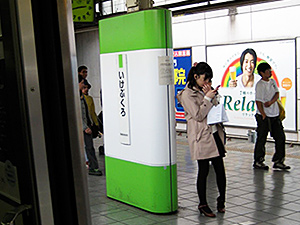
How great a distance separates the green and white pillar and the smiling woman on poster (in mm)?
5766

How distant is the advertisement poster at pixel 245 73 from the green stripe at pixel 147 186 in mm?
5098

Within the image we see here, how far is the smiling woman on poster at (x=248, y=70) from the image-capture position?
1117 centimetres

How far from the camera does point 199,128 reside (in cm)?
545

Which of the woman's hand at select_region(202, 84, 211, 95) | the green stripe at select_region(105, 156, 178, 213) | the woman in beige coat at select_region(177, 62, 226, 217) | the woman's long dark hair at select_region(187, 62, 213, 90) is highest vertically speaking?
the woman's long dark hair at select_region(187, 62, 213, 90)

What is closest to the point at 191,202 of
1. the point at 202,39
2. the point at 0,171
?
the point at 0,171

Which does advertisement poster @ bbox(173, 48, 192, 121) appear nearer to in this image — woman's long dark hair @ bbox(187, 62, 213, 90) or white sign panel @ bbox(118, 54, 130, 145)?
white sign panel @ bbox(118, 54, 130, 145)

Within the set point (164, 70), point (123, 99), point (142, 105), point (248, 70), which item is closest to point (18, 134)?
point (164, 70)

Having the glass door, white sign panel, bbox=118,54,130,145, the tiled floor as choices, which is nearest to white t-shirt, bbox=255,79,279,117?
the tiled floor

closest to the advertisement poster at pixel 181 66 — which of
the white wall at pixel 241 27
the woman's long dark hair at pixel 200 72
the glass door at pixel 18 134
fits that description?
the white wall at pixel 241 27

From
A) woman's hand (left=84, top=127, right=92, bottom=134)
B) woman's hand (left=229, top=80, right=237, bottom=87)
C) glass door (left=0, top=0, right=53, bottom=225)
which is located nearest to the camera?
glass door (left=0, top=0, right=53, bottom=225)

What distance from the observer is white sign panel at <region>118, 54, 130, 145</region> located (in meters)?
5.89

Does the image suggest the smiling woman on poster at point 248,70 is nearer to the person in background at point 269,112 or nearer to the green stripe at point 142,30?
the person in background at point 269,112

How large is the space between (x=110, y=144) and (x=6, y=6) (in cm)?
517

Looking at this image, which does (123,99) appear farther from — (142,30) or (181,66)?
(181,66)
